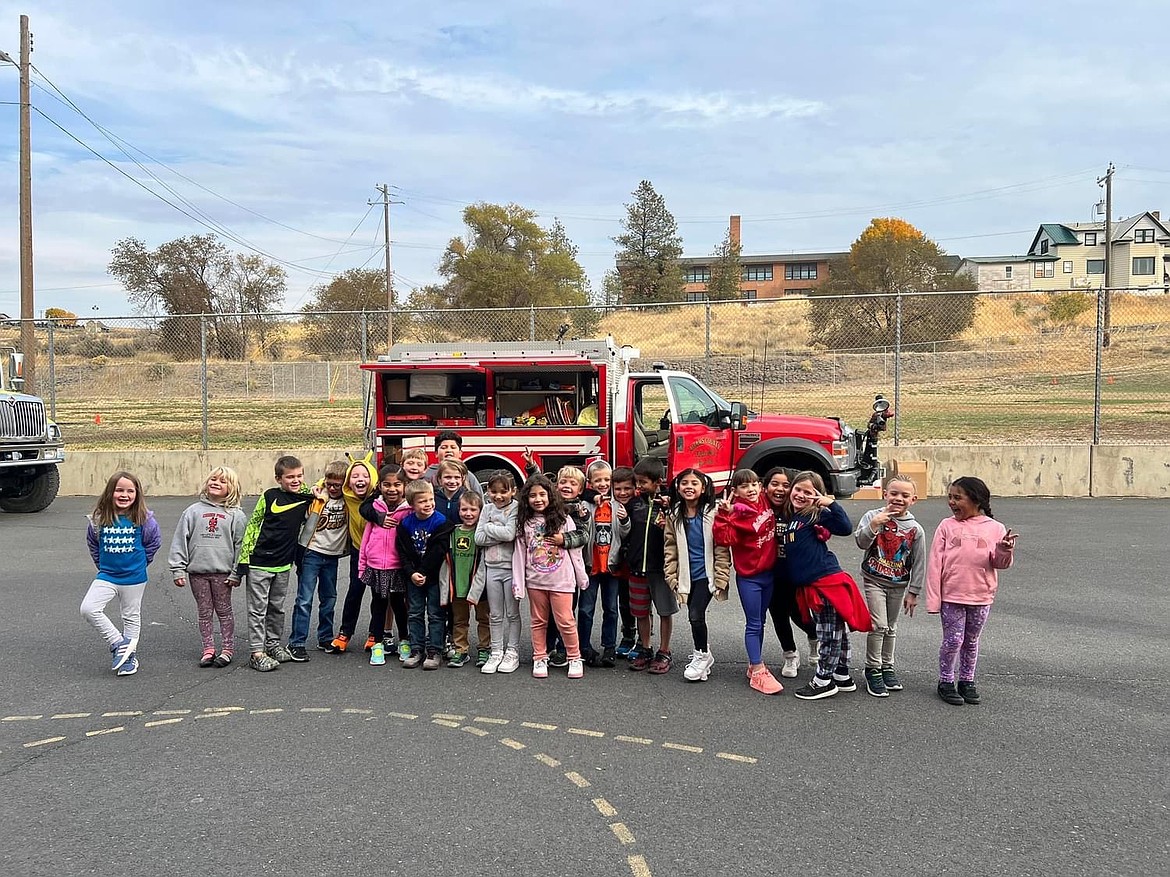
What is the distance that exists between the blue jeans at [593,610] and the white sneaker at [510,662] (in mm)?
424

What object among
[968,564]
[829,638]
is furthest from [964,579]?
[829,638]

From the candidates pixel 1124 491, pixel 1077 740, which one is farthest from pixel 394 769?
pixel 1124 491

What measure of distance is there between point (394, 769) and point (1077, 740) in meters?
3.25

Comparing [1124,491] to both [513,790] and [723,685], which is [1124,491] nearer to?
[723,685]

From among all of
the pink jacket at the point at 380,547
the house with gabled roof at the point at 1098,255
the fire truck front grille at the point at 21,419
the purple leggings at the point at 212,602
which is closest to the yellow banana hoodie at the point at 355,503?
the pink jacket at the point at 380,547

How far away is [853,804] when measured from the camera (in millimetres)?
4031

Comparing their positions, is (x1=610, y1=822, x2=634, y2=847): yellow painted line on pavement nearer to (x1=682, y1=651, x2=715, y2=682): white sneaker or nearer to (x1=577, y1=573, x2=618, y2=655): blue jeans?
(x1=682, y1=651, x2=715, y2=682): white sneaker

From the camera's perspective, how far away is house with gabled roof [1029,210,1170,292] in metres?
74.1

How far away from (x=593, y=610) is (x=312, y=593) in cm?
183

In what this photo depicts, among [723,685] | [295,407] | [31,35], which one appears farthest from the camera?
[295,407]

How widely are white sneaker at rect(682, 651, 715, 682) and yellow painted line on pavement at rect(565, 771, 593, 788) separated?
4.96 ft

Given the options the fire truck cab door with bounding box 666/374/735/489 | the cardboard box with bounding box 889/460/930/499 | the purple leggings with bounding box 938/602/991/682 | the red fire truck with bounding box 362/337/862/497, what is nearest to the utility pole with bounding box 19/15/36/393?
the red fire truck with bounding box 362/337/862/497

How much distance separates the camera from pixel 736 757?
4559 millimetres

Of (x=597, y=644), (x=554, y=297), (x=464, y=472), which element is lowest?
(x=597, y=644)
